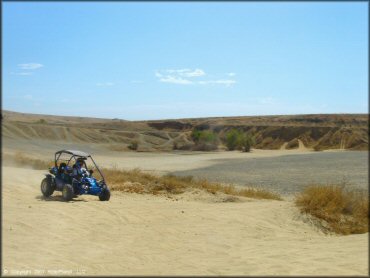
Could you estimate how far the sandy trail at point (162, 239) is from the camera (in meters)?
7.80

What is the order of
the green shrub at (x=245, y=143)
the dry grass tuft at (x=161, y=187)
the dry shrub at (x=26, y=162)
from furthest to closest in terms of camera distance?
the green shrub at (x=245, y=143), the dry grass tuft at (x=161, y=187), the dry shrub at (x=26, y=162)

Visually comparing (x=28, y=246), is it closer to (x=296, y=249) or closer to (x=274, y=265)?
(x=274, y=265)

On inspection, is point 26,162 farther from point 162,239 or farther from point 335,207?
point 335,207

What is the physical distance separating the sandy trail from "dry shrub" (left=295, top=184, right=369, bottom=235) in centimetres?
67

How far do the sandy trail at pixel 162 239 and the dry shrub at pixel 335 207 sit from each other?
2.21 feet

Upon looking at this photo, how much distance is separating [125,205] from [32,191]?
3652 mm

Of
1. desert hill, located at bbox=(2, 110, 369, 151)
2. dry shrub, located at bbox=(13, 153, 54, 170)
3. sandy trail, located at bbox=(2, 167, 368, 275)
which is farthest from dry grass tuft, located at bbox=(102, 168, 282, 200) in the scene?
desert hill, located at bbox=(2, 110, 369, 151)

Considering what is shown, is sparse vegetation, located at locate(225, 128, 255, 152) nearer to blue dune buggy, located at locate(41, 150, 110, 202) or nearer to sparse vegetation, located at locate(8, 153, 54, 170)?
sparse vegetation, located at locate(8, 153, 54, 170)

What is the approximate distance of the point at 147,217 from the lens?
14203 millimetres

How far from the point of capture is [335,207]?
1598cm

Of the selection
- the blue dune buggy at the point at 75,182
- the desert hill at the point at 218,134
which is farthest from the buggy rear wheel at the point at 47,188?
the desert hill at the point at 218,134

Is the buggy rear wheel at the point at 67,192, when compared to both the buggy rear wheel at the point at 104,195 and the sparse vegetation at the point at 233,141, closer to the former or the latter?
the buggy rear wheel at the point at 104,195

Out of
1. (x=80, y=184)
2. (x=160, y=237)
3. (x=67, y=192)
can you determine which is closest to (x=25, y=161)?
(x=67, y=192)

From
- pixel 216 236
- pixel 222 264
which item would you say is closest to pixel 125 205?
pixel 216 236
